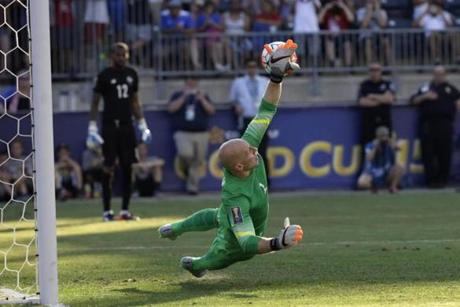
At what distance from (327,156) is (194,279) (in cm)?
1276

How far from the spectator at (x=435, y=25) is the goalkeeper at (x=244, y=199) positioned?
14930mm

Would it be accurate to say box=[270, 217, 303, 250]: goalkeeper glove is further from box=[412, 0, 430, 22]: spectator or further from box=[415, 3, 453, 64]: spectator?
box=[412, 0, 430, 22]: spectator

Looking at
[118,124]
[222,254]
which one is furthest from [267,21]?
[222,254]

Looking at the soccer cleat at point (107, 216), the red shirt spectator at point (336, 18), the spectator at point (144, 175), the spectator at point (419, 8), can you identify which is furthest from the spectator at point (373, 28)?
the soccer cleat at point (107, 216)

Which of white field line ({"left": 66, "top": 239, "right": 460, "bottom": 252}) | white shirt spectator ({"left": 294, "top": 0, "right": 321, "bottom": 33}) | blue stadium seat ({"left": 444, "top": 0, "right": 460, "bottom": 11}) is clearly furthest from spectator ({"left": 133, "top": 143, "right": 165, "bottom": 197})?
white field line ({"left": 66, "top": 239, "right": 460, "bottom": 252})

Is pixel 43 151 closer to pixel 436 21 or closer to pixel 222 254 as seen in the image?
pixel 222 254

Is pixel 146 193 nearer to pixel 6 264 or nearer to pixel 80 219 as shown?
pixel 80 219

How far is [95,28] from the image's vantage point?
945 inches

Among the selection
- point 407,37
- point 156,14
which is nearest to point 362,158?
point 407,37

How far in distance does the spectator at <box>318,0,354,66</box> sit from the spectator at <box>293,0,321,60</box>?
0.29 meters

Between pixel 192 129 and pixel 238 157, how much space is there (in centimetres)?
1276

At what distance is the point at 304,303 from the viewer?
8.67 meters

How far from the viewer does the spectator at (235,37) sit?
2427 centimetres

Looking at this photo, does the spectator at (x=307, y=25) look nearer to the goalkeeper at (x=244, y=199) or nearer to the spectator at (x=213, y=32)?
the spectator at (x=213, y=32)
